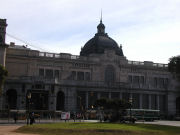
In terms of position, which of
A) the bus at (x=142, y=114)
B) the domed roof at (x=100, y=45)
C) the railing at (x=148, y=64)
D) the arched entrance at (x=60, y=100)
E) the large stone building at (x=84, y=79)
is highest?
the domed roof at (x=100, y=45)

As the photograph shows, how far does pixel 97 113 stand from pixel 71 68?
64.2 feet

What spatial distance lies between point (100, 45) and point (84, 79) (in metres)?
14.7

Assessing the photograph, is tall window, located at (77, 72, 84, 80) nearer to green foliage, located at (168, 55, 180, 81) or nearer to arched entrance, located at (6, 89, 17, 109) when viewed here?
arched entrance, located at (6, 89, 17, 109)

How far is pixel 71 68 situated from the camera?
95.9 metres

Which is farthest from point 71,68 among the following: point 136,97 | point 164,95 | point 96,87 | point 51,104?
point 164,95

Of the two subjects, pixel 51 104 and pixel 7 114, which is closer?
pixel 7 114

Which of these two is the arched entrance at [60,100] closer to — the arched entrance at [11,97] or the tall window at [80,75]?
the tall window at [80,75]

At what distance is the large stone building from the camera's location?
84.1m

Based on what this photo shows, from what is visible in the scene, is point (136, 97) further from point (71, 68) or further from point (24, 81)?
point (24, 81)

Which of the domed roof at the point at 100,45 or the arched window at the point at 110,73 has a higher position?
the domed roof at the point at 100,45

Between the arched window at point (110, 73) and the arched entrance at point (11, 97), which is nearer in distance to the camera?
the arched entrance at point (11, 97)

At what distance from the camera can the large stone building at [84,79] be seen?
84.1 m

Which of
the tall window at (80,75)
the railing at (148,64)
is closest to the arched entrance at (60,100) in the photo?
the tall window at (80,75)

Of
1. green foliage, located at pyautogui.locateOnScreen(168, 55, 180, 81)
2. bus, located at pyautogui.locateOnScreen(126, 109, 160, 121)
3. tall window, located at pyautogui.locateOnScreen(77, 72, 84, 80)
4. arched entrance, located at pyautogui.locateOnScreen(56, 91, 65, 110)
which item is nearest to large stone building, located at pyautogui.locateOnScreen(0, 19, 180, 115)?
arched entrance, located at pyautogui.locateOnScreen(56, 91, 65, 110)
